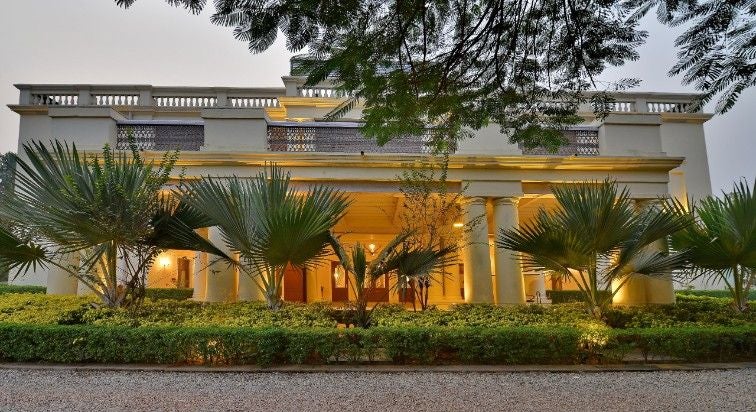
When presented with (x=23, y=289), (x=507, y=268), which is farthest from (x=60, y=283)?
(x=507, y=268)

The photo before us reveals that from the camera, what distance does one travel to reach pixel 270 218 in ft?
24.7

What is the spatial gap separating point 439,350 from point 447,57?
415 centimetres

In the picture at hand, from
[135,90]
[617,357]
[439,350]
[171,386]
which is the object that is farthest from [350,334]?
[135,90]

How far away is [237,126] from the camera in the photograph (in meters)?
11.7

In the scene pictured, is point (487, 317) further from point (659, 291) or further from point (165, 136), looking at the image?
point (165, 136)

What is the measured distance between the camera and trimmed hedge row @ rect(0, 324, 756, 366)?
273 inches

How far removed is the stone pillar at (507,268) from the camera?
11.6 m

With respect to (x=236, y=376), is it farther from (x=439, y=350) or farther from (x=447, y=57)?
(x=447, y=57)

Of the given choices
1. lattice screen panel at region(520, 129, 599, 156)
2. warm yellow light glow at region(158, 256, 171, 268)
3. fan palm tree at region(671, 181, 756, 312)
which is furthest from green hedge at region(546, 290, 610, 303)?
warm yellow light glow at region(158, 256, 171, 268)

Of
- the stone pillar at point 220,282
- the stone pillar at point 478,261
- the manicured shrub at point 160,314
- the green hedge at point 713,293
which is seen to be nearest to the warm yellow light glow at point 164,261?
the stone pillar at point 220,282

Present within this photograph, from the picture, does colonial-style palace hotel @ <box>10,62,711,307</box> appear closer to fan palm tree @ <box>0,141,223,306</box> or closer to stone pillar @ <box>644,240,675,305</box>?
stone pillar @ <box>644,240,675,305</box>

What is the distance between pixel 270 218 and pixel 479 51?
3.91 meters

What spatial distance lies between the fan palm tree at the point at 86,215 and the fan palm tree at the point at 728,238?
841 centimetres

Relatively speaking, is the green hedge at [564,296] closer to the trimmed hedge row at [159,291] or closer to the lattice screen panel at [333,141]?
the lattice screen panel at [333,141]
